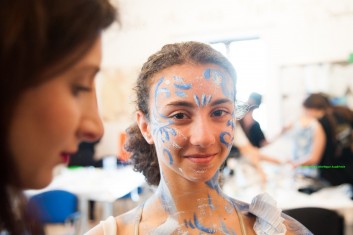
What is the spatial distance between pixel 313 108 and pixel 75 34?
0.98 meters

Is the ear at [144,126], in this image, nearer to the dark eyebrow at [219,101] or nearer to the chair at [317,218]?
the dark eyebrow at [219,101]

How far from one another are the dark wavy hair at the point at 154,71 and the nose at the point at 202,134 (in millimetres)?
138

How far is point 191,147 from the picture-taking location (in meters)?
0.70

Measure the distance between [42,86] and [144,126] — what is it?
437mm

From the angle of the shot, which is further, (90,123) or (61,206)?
(61,206)

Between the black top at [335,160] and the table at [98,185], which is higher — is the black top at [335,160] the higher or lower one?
the higher one

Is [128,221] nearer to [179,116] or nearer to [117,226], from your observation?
[117,226]

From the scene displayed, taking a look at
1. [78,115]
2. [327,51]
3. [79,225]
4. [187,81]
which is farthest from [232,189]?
[327,51]

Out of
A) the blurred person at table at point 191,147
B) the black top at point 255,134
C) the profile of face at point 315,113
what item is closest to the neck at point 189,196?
the blurred person at table at point 191,147

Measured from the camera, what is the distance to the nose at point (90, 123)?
1.50 ft

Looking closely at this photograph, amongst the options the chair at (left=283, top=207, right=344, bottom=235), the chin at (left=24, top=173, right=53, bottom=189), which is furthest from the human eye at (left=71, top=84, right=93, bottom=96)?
the chair at (left=283, top=207, right=344, bottom=235)

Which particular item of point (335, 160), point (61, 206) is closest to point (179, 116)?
point (335, 160)

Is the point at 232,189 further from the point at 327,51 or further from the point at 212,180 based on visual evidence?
the point at 327,51

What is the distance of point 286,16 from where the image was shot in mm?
2508
